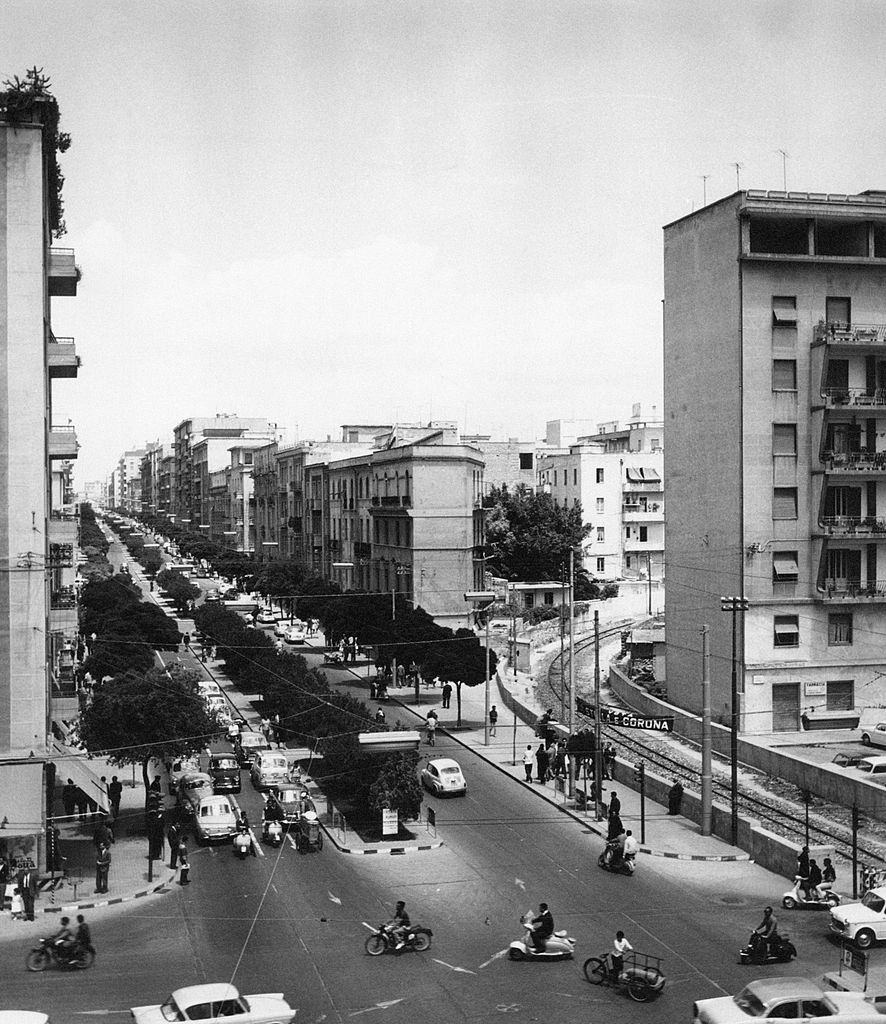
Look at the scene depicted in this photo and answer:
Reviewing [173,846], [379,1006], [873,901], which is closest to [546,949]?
[379,1006]

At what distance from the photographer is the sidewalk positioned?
32.8 meters

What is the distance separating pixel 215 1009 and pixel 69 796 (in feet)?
56.6

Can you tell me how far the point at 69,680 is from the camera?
186 feet

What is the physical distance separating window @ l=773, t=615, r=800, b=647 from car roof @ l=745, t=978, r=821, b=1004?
29.5m

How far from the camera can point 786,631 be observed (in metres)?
48.3

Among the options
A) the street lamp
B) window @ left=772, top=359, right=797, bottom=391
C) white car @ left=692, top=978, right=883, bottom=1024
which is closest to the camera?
white car @ left=692, top=978, right=883, bottom=1024

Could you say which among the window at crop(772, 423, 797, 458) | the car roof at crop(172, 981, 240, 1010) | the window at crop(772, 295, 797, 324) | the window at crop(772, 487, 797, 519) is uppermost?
the window at crop(772, 295, 797, 324)

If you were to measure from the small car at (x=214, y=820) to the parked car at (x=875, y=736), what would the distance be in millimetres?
24967

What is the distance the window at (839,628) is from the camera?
1928 inches

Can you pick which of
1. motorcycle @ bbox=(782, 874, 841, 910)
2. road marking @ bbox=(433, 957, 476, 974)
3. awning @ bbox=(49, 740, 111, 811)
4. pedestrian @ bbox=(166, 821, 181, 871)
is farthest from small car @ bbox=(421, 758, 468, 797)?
road marking @ bbox=(433, 957, 476, 974)

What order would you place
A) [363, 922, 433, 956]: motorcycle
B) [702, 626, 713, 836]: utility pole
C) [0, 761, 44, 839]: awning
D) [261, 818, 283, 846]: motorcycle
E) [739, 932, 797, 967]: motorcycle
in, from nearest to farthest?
[739, 932, 797, 967]: motorcycle
[363, 922, 433, 956]: motorcycle
[0, 761, 44, 839]: awning
[261, 818, 283, 846]: motorcycle
[702, 626, 713, 836]: utility pole

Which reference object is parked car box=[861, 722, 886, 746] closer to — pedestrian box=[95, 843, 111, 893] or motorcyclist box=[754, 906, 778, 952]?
motorcyclist box=[754, 906, 778, 952]

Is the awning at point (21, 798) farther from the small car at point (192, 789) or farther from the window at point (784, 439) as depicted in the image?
the window at point (784, 439)

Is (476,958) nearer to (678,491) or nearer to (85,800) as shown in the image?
(85,800)
